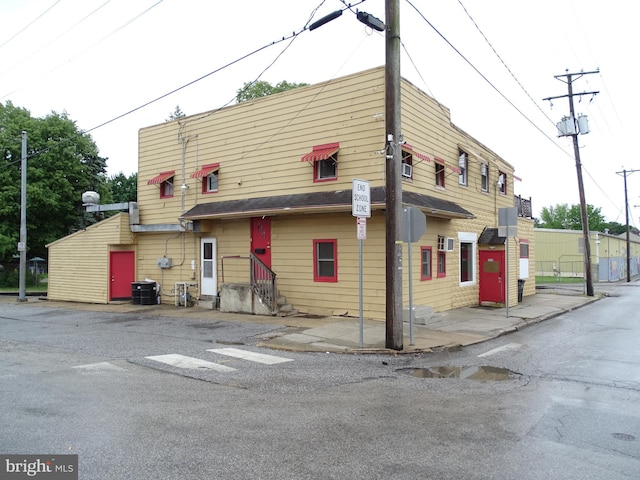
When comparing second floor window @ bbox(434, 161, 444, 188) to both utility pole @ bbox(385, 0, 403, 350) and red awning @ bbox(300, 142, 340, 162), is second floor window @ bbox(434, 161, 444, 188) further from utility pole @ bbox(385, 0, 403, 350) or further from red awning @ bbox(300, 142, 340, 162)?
utility pole @ bbox(385, 0, 403, 350)

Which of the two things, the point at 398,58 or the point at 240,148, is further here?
the point at 240,148

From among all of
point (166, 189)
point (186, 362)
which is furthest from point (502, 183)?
point (186, 362)

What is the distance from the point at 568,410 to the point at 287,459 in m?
3.60

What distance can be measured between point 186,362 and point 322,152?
745 cm

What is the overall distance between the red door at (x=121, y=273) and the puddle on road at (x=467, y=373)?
14.9 m

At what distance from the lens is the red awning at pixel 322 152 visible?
44.6ft

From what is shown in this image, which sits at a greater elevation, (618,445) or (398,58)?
(398,58)

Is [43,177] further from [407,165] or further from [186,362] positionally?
[186,362]

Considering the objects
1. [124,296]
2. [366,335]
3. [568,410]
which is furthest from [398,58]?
[124,296]

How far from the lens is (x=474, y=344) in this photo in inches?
417

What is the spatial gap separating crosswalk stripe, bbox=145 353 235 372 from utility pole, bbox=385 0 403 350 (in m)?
3.41

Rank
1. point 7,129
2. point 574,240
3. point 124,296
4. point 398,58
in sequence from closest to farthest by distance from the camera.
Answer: point 398,58 < point 124,296 < point 7,129 < point 574,240

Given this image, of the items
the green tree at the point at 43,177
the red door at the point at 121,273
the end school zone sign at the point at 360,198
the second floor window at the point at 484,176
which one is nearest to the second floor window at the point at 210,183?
the red door at the point at 121,273

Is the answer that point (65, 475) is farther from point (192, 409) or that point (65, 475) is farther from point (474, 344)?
point (474, 344)
